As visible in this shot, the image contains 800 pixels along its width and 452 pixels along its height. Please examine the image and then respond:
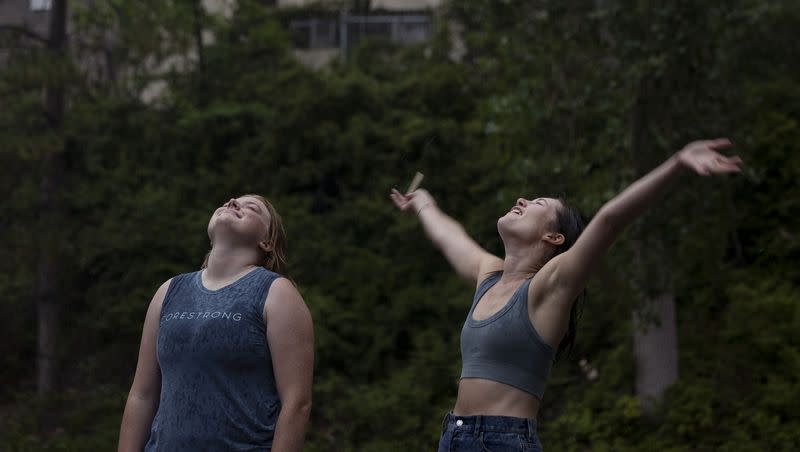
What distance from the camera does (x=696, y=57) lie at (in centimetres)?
981

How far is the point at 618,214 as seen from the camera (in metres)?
2.95

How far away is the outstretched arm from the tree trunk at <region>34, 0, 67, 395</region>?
10.3 metres

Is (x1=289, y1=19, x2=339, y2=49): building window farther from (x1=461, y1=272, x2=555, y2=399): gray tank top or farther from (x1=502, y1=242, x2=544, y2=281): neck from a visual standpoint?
(x1=461, y1=272, x2=555, y2=399): gray tank top

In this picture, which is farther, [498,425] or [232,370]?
[498,425]

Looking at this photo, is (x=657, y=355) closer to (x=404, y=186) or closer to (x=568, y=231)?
(x=404, y=186)

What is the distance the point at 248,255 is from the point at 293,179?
12094mm

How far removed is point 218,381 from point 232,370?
0.05 metres

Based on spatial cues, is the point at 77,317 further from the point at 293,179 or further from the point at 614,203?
the point at 614,203

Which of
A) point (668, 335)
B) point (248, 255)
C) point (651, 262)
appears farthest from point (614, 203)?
point (668, 335)

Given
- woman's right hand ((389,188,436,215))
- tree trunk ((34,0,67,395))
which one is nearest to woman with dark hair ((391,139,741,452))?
woman's right hand ((389,188,436,215))

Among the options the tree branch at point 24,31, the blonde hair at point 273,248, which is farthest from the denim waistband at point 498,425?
the tree branch at point 24,31

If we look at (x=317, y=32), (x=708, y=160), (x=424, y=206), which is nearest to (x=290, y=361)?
(x=424, y=206)

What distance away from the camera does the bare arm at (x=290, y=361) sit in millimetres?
3094

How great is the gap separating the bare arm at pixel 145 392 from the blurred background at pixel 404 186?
650cm
